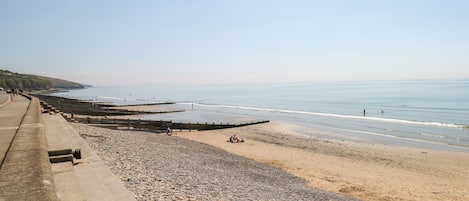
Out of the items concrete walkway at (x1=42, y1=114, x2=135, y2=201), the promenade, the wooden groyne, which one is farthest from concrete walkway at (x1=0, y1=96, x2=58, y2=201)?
the wooden groyne

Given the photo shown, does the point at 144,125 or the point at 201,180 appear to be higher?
the point at 201,180

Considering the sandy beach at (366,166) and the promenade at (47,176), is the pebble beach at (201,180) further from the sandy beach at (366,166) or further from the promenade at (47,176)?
the sandy beach at (366,166)

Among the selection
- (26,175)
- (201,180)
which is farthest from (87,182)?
(201,180)

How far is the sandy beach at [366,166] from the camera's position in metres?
15.2

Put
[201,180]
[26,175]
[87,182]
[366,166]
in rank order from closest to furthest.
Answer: [26,175], [87,182], [201,180], [366,166]

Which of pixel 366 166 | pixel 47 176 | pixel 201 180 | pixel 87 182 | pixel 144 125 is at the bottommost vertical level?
pixel 366 166

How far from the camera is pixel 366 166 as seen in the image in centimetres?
2086

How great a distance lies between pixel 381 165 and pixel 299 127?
22.2 metres

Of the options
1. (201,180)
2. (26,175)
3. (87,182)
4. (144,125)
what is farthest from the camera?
(144,125)

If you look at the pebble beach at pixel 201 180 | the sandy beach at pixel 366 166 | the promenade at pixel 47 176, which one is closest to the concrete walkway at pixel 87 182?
the promenade at pixel 47 176

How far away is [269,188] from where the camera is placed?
39.9 feet

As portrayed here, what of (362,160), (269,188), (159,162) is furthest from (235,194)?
(362,160)

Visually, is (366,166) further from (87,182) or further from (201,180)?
(87,182)

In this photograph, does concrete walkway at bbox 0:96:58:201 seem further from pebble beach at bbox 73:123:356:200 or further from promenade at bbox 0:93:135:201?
pebble beach at bbox 73:123:356:200
